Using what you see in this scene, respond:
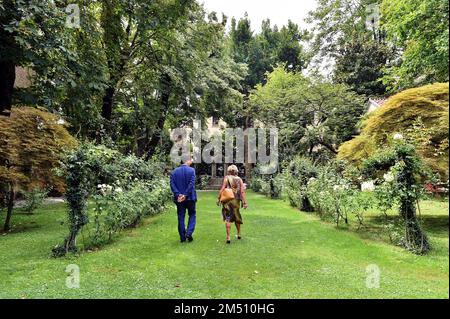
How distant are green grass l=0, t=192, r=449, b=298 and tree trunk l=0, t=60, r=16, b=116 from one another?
367 centimetres

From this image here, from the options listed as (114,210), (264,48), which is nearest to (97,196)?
(114,210)

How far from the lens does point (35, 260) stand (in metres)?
6.42

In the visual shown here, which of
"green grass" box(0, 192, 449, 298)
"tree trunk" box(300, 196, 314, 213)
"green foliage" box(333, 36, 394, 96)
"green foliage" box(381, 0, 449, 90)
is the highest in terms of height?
"green foliage" box(333, 36, 394, 96)

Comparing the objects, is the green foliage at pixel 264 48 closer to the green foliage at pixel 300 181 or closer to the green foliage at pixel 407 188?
the green foliage at pixel 300 181

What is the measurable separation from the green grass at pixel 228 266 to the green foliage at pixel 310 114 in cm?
1380

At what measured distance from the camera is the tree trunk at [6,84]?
32.9 ft

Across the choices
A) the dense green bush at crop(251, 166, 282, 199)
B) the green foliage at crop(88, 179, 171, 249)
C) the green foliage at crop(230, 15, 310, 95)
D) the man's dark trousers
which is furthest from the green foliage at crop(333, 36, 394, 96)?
the man's dark trousers

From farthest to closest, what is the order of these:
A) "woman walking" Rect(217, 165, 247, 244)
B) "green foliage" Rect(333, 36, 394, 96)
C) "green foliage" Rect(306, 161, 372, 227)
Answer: "green foliage" Rect(333, 36, 394, 96) → "green foliage" Rect(306, 161, 372, 227) → "woman walking" Rect(217, 165, 247, 244)

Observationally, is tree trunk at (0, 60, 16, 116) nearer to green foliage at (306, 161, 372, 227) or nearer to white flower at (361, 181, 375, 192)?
green foliage at (306, 161, 372, 227)

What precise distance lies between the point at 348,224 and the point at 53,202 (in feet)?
42.9

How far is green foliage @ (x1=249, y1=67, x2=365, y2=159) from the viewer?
21969 millimetres

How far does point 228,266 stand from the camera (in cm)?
585
